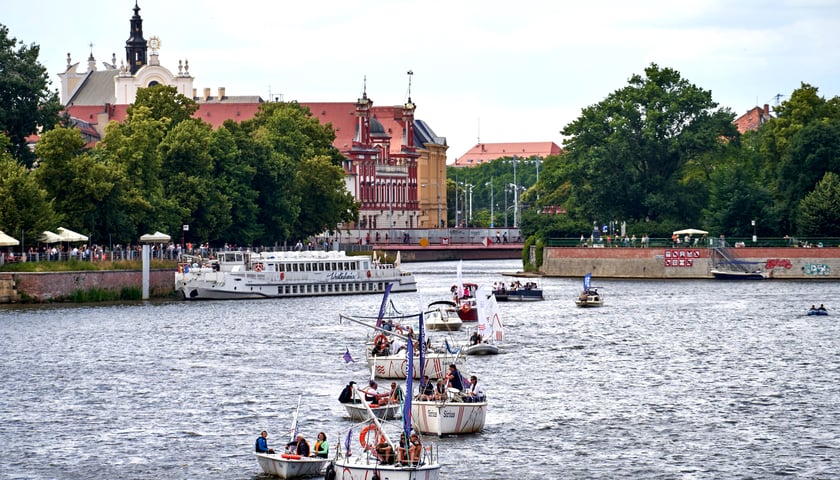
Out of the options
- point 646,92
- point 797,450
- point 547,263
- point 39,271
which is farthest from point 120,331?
point 646,92

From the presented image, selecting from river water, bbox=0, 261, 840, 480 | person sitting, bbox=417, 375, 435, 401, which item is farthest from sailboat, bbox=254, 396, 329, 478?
person sitting, bbox=417, 375, 435, 401

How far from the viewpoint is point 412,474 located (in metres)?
51.0

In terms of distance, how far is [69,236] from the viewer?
127 m

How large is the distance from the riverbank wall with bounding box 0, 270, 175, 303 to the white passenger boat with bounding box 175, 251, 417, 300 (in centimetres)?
654

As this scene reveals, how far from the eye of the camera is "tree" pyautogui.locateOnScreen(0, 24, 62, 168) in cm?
15575

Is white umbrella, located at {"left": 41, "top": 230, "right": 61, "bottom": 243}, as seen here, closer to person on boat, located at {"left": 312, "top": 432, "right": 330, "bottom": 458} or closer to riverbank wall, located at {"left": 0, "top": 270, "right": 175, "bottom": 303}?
riverbank wall, located at {"left": 0, "top": 270, "right": 175, "bottom": 303}

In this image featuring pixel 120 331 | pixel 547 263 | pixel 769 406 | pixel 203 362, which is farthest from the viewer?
pixel 547 263

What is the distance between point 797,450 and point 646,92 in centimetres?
12588

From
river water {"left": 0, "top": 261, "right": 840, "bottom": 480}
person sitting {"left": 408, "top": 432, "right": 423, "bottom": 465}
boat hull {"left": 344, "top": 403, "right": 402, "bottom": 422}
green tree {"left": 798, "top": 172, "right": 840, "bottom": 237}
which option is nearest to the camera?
person sitting {"left": 408, "top": 432, "right": 423, "bottom": 465}

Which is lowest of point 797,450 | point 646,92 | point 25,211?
point 797,450

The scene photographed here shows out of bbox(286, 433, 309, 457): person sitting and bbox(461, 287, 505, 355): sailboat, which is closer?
bbox(286, 433, 309, 457): person sitting

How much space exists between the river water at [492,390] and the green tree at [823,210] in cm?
3242

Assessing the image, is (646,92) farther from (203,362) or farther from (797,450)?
(797,450)

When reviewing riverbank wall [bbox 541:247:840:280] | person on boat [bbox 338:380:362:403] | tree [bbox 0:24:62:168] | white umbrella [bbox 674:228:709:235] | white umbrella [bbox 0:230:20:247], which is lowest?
person on boat [bbox 338:380:362:403]
